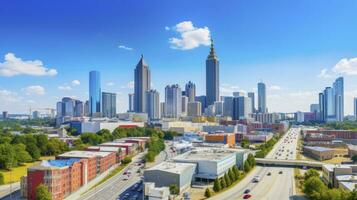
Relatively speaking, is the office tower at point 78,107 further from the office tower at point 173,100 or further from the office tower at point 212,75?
the office tower at point 212,75

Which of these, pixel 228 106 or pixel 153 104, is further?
pixel 228 106

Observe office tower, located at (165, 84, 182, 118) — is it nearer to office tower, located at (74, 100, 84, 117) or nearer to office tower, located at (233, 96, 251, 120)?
office tower, located at (233, 96, 251, 120)

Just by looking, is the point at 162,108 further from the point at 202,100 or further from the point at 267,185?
the point at 267,185

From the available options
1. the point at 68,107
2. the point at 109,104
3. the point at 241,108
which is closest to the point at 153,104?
the point at 241,108

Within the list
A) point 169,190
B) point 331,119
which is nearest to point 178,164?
point 169,190

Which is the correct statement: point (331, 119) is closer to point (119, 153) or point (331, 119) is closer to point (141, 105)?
point (141, 105)

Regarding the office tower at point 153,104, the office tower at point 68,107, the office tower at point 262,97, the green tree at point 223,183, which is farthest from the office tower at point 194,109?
the green tree at point 223,183
